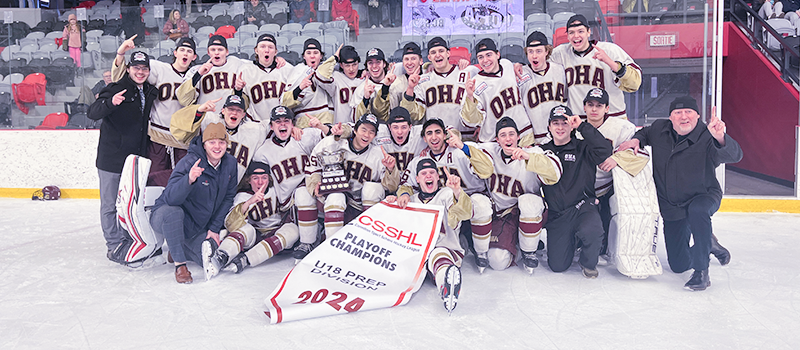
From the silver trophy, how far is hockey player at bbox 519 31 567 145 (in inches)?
50.1

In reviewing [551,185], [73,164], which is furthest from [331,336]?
[73,164]

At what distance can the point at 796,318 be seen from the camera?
2.33 meters

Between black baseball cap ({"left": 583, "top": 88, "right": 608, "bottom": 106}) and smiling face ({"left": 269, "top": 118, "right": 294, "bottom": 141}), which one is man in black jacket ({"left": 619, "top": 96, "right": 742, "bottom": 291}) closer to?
black baseball cap ({"left": 583, "top": 88, "right": 608, "bottom": 106})

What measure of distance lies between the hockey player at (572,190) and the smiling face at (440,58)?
98cm

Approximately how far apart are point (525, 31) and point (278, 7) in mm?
2535

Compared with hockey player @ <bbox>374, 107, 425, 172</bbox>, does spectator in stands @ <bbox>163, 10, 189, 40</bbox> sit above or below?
above

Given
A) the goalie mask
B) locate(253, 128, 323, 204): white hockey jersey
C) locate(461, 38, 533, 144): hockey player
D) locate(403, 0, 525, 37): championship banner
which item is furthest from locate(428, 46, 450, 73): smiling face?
the goalie mask

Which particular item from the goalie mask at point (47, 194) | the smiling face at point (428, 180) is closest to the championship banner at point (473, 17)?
the smiling face at point (428, 180)

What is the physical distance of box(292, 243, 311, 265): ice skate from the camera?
3.25 metres

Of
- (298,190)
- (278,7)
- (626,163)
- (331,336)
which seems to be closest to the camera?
(331,336)

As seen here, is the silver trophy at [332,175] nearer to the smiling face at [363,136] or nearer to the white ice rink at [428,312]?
the smiling face at [363,136]

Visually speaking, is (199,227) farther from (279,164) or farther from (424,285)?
(424,285)

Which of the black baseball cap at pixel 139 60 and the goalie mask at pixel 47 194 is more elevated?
the black baseball cap at pixel 139 60

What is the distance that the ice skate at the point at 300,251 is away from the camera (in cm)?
325
